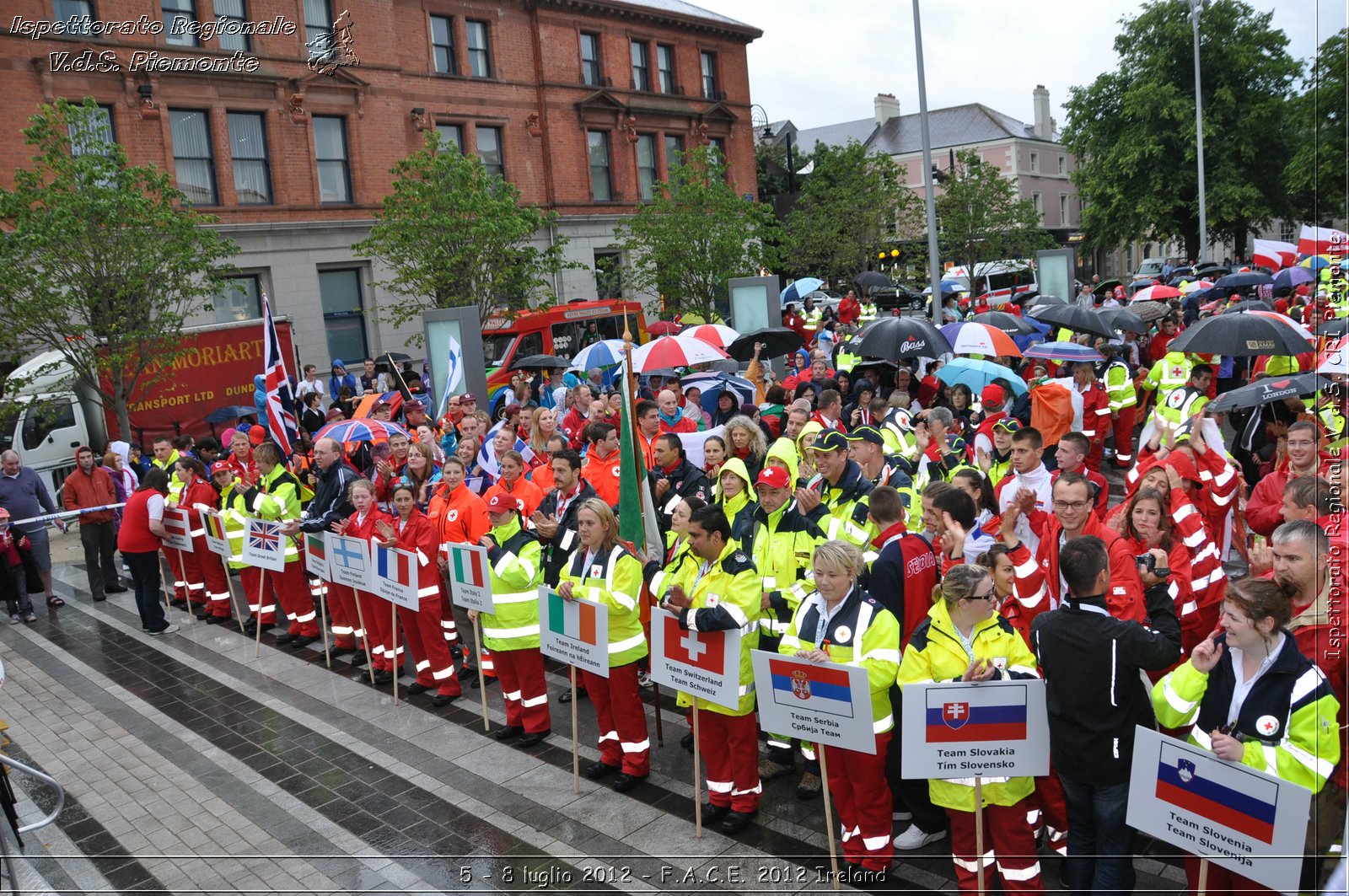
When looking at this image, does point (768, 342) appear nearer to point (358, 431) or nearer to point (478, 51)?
point (358, 431)

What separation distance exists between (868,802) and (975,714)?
1033 mm

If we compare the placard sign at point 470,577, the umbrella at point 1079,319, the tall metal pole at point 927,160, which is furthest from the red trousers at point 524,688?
the tall metal pole at point 927,160

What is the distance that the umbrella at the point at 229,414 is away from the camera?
16812 millimetres

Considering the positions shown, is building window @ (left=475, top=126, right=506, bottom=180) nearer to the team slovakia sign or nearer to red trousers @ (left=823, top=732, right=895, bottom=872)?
the team slovakia sign

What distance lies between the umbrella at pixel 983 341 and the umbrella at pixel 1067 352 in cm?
32

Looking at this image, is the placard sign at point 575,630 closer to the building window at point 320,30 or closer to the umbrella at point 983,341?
the umbrella at point 983,341

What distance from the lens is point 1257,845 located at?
12.0 feet

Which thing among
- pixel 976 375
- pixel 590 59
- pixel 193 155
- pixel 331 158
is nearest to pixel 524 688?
pixel 976 375

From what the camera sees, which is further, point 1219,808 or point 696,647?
point 696,647

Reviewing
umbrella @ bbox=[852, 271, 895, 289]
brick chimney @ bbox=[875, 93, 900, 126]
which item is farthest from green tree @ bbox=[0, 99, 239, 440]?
brick chimney @ bbox=[875, 93, 900, 126]

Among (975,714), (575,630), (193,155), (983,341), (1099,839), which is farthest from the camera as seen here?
(193,155)

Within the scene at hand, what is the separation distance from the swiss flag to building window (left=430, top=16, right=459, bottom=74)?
29652 mm

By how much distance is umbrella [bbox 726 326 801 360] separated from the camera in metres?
15.0

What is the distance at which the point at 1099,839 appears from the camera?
14.7 ft
